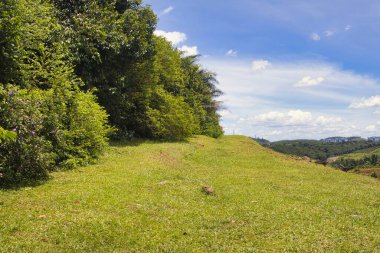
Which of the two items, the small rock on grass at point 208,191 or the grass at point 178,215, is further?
the small rock on grass at point 208,191

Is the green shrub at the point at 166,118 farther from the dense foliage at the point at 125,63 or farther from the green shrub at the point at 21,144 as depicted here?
the green shrub at the point at 21,144

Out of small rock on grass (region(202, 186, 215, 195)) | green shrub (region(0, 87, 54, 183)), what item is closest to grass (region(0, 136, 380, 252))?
small rock on grass (region(202, 186, 215, 195))

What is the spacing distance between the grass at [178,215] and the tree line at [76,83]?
2.30 metres

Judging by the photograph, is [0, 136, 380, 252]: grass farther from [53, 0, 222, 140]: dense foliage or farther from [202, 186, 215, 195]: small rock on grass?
[53, 0, 222, 140]: dense foliage

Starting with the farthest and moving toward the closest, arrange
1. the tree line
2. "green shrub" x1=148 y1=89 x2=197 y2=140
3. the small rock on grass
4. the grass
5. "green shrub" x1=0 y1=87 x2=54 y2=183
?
"green shrub" x1=148 y1=89 x2=197 y2=140 < the small rock on grass < the tree line < "green shrub" x1=0 y1=87 x2=54 y2=183 < the grass

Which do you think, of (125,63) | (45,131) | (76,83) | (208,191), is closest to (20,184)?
(45,131)

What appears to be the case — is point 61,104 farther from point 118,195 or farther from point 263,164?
point 263,164

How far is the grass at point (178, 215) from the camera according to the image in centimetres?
1114

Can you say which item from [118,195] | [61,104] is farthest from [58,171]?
[118,195]

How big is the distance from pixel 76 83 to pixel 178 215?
15732mm

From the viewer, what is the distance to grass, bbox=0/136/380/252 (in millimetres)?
11141

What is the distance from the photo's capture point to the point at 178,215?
14.2 m

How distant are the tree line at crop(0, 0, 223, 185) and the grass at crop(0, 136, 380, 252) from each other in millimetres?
2300

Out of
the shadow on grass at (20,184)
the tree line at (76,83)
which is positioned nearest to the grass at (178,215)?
the shadow on grass at (20,184)
